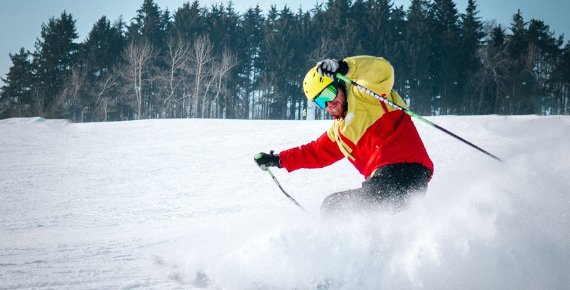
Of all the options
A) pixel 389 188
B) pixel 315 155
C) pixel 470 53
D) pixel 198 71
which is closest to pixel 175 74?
pixel 198 71

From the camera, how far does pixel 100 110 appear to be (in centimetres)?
3694

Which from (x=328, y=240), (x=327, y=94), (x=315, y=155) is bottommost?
(x=328, y=240)

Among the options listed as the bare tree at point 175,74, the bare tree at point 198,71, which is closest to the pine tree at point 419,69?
the bare tree at point 198,71

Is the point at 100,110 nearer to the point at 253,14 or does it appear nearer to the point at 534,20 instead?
the point at 253,14

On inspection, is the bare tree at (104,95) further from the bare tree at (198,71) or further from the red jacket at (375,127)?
→ the red jacket at (375,127)

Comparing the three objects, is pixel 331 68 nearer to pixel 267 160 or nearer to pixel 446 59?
pixel 267 160

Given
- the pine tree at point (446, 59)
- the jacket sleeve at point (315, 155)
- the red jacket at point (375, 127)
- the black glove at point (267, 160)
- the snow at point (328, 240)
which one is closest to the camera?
the snow at point (328, 240)

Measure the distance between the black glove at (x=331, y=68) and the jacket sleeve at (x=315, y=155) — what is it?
2.55 ft

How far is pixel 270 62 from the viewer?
40844 millimetres

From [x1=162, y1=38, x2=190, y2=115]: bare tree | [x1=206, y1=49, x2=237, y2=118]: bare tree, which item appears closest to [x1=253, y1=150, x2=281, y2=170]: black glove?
[x1=206, y1=49, x2=237, y2=118]: bare tree

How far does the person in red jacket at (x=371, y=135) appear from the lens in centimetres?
295

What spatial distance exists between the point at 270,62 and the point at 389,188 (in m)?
39.2

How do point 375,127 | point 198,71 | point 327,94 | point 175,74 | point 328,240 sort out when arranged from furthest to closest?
point 175,74 → point 198,71 → point 327,94 → point 375,127 → point 328,240

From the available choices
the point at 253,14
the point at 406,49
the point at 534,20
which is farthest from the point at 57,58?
the point at 534,20
